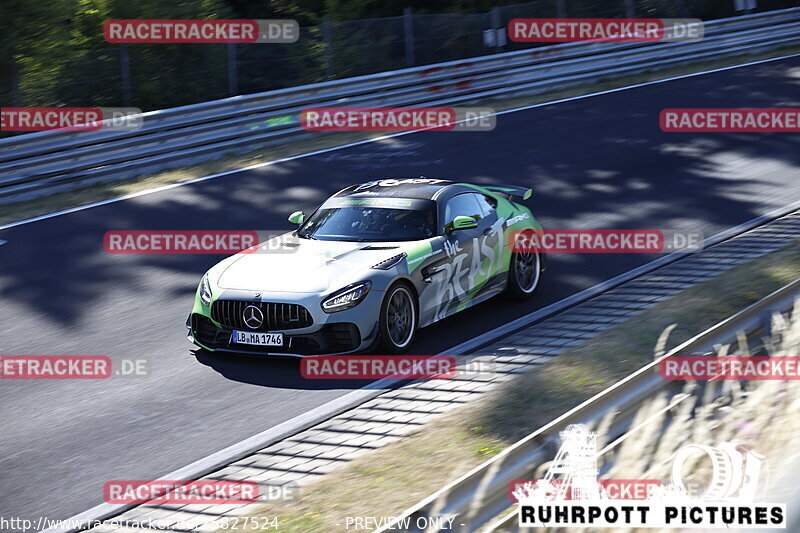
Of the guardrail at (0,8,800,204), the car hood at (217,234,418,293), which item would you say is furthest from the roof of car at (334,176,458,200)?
the guardrail at (0,8,800,204)

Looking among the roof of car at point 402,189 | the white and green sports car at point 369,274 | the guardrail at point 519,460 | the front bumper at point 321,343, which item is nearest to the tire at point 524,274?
the white and green sports car at point 369,274

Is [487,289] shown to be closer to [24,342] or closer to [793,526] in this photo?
[24,342]

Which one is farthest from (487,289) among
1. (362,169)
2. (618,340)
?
(362,169)

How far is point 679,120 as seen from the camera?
18984 mm

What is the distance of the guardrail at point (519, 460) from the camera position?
11.8 feet

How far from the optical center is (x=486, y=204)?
1056cm

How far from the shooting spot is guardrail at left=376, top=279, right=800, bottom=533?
359 centimetres

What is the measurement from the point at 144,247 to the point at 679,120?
430 inches

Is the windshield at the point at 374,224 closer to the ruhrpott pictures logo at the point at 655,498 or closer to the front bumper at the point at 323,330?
the front bumper at the point at 323,330
